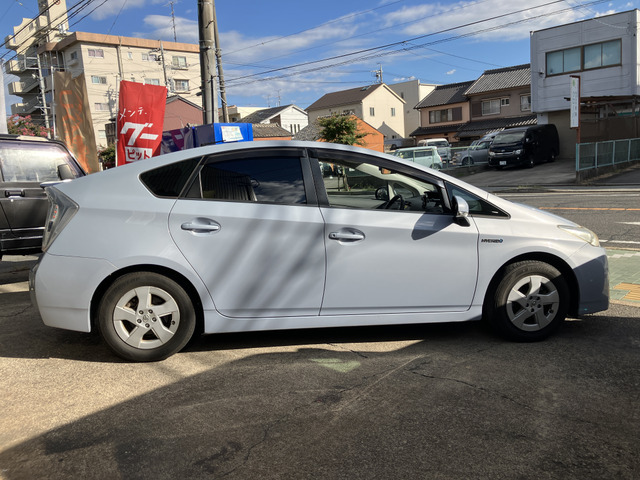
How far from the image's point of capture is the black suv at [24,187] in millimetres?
6395

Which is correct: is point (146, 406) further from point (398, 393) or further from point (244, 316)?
point (398, 393)

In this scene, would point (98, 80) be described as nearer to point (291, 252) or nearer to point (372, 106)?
point (372, 106)

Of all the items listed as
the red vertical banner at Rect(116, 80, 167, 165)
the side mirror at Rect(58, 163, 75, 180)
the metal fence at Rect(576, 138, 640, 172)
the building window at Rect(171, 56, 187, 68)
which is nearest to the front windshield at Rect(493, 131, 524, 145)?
the metal fence at Rect(576, 138, 640, 172)

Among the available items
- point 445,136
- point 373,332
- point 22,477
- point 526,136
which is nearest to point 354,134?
point 526,136

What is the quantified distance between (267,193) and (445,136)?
49.7m

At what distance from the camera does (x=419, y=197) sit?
13.2 feet

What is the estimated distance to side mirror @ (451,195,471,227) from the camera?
3.82 m

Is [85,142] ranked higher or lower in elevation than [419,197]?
higher

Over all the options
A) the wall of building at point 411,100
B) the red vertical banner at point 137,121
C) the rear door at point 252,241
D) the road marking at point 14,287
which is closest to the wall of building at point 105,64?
the wall of building at point 411,100

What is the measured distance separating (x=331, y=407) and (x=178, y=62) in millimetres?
65252

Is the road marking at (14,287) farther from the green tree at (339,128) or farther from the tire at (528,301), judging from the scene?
the green tree at (339,128)

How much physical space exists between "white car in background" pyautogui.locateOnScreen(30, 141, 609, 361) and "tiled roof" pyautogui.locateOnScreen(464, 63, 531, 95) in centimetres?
4470

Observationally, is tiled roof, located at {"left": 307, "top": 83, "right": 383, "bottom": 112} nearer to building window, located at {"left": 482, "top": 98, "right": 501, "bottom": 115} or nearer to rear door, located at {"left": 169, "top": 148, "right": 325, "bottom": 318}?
building window, located at {"left": 482, "top": 98, "right": 501, "bottom": 115}

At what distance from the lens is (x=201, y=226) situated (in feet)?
12.1
